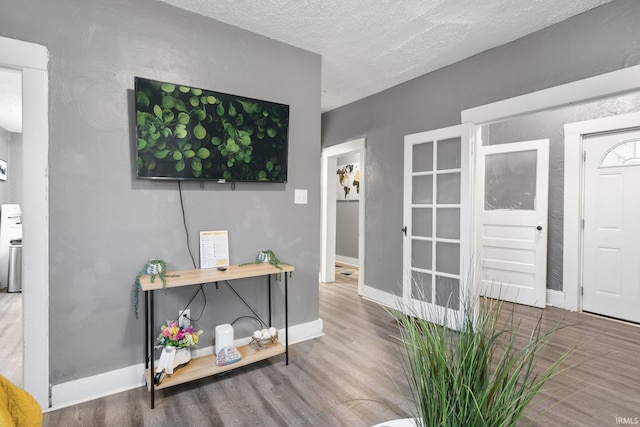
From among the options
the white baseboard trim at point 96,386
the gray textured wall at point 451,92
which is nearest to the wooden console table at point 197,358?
the white baseboard trim at point 96,386

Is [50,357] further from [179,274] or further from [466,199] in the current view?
[466,199]

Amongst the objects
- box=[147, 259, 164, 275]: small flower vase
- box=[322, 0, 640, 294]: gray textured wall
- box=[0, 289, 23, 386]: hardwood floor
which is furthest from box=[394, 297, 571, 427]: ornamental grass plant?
box=[0, 289, 23, 386]: hardwood floor

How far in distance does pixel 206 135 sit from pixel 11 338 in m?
2.50

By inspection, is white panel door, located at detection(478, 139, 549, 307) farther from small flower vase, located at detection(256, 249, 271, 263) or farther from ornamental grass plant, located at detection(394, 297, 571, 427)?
ornamental grass plant, located at detection(394, 297, 571, 427)

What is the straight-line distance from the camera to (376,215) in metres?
4.01

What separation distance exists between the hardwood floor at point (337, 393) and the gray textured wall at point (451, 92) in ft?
4.53

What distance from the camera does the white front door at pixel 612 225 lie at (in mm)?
3277

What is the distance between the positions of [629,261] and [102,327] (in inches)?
183

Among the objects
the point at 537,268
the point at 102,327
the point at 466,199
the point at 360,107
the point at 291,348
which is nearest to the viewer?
the point at 102,327

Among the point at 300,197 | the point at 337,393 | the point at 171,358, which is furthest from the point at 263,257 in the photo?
the point at 337,393

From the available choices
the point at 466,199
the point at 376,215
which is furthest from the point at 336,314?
the point at 466,199

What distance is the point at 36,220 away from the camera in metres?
1.86

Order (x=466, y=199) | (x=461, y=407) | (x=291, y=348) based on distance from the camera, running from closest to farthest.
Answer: (x=461, y=407) → (x=291, y=348) → (x=466, y=199)

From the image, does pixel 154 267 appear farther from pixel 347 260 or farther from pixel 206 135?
pixel 347 260
